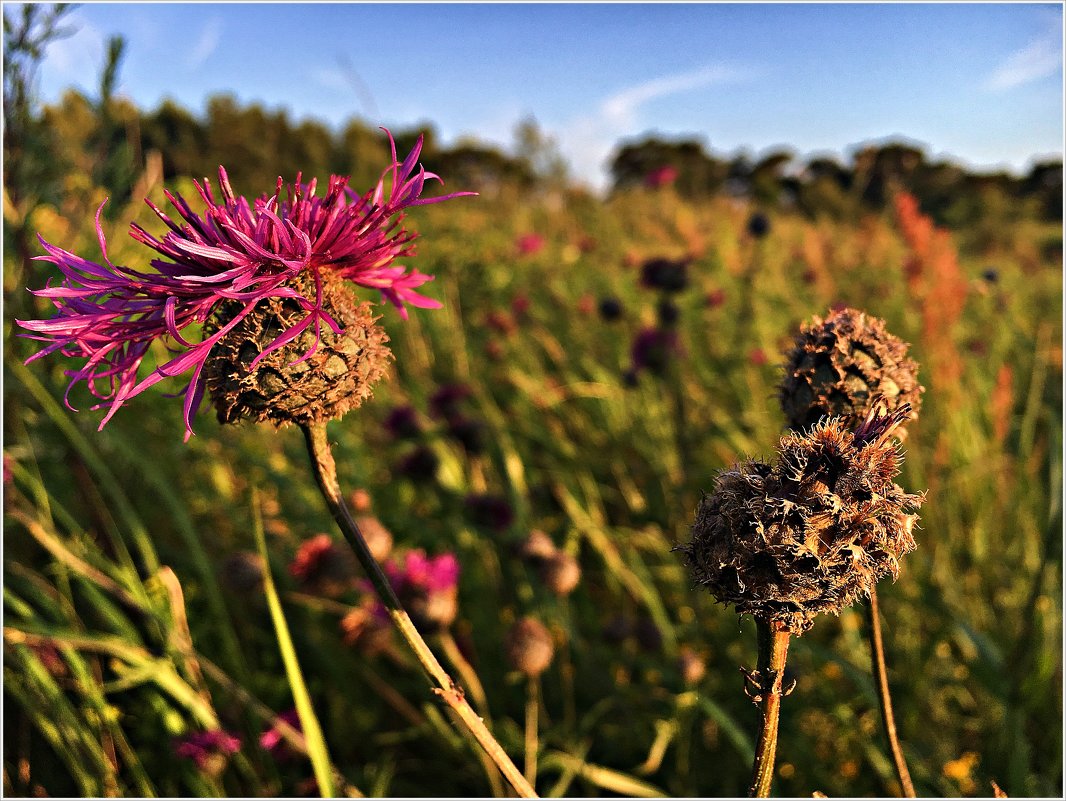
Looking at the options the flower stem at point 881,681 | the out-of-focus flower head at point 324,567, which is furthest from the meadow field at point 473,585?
the flower stem at point 881,681

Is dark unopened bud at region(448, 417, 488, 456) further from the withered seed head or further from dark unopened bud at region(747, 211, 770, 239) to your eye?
dark unopened bud at region(747, 211, 770, 239)

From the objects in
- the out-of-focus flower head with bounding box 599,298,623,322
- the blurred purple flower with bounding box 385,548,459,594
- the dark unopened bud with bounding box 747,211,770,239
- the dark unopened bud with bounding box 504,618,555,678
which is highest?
the dark unopened bud with bounding box 747,211,770,239

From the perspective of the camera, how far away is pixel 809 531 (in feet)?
2.20

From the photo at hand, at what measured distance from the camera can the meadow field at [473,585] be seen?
1.65 meters

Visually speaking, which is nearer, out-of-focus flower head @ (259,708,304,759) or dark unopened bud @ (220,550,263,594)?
out-of-focus flower head @ (259,708,304,759)

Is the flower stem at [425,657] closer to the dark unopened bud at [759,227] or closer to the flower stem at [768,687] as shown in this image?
the flower stem at [768,687]

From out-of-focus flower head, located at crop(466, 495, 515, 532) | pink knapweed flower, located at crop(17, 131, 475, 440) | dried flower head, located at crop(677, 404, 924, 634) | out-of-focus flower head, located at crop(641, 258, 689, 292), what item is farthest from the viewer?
out-of-focus flower head, located at crop(641, 258, 689, 292)

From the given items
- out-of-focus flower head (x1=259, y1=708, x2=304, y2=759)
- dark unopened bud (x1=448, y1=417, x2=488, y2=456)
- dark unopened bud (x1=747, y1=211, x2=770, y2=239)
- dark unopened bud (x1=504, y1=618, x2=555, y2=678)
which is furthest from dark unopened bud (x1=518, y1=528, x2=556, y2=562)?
dark unopened bud (x1=747, y1=211, x2=770, y2=239)

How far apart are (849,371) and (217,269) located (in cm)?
86

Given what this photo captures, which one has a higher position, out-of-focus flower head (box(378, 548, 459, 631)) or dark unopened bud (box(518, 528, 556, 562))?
dark unopened bud (box(518, 528, 556, 562))

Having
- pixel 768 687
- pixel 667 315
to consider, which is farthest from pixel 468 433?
pixel 768 687

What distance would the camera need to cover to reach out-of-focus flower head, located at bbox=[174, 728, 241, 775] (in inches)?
61.8

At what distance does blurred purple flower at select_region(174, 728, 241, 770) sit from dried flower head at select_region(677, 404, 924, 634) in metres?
1.41

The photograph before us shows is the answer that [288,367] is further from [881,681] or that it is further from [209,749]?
[209,749]
